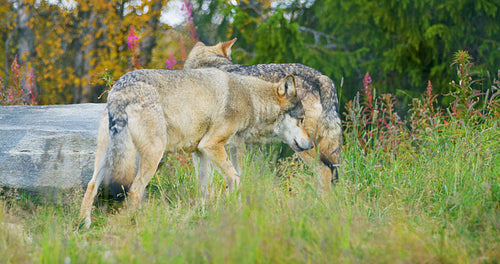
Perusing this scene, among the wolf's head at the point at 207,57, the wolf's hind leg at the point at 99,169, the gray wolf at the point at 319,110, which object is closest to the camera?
the wolf's hind leg at the point at 99,169

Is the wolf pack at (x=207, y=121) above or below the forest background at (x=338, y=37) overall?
below

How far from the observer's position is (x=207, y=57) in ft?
21.2

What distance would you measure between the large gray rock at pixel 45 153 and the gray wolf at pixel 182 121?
62 cm

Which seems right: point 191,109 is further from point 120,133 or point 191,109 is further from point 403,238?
point 403,238

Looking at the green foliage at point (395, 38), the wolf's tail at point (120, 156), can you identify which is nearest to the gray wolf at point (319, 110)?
the wolf's tail at point (120, 156)

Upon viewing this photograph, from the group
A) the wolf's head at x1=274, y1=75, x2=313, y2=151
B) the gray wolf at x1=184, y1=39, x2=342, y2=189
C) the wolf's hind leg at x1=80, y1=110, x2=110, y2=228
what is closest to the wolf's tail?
the wolf's hind leg at x1=80, y1=110, x2=110, y2=228

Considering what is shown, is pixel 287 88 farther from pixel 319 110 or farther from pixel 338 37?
pixel 338 37

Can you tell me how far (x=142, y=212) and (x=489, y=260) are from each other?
8.27ft

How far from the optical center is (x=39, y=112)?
Result: 19.0 feet

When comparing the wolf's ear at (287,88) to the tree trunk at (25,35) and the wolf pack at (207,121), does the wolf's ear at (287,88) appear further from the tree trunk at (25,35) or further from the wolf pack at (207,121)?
the tree trunk at (25,35)

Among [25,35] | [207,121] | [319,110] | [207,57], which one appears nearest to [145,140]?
[207,121]

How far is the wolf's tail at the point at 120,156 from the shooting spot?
12.9ft

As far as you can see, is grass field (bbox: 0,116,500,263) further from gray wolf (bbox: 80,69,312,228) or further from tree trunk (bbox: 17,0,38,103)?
tree trunk (bbox: 17,0,38,103)

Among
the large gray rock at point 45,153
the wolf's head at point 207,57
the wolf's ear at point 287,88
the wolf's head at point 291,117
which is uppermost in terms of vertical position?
the wolf's head at point 207,57
